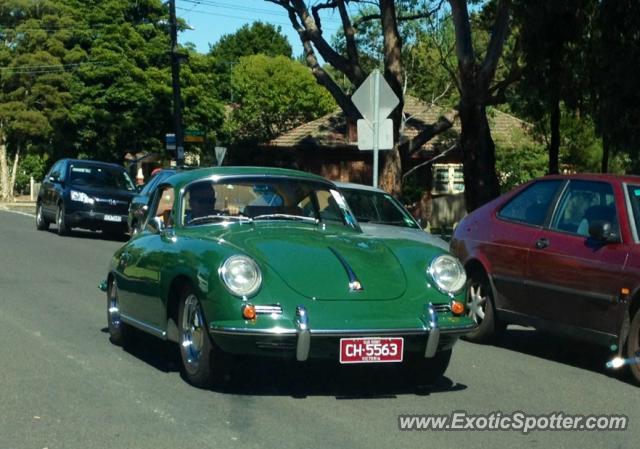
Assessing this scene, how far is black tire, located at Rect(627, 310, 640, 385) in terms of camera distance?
8.68m

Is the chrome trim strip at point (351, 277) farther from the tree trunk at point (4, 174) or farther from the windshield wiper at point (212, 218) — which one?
the tree trunk at point (4, 174)

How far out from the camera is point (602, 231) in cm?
899

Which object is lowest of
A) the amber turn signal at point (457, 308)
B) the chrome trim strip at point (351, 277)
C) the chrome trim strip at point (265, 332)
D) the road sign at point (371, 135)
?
the chrome trim strip at point (265, 332)

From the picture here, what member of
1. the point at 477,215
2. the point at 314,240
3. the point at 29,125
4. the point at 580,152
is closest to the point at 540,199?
the point at 477,215

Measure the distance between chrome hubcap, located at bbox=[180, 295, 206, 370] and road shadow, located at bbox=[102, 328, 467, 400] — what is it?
27cm

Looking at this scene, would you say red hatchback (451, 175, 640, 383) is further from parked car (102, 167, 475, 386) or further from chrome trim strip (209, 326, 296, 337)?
chrome trim strip (209, 326, 296, 337)

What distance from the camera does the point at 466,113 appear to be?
23812 mm

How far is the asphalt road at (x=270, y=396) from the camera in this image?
6.69 metres

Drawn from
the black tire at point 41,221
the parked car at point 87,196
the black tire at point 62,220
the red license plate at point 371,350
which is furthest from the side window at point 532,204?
the black tire at point 41,221

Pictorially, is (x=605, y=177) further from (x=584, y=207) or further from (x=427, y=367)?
(x=427, y=367)

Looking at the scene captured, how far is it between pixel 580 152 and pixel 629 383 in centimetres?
3035

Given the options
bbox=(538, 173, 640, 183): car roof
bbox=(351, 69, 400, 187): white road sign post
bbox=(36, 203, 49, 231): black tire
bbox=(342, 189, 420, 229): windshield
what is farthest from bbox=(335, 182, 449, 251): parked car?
bbox=(36, 203, 49, 231): black tire

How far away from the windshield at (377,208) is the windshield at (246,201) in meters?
4.88

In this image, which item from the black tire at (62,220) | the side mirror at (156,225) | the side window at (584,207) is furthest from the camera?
the black tire at (62,220)
